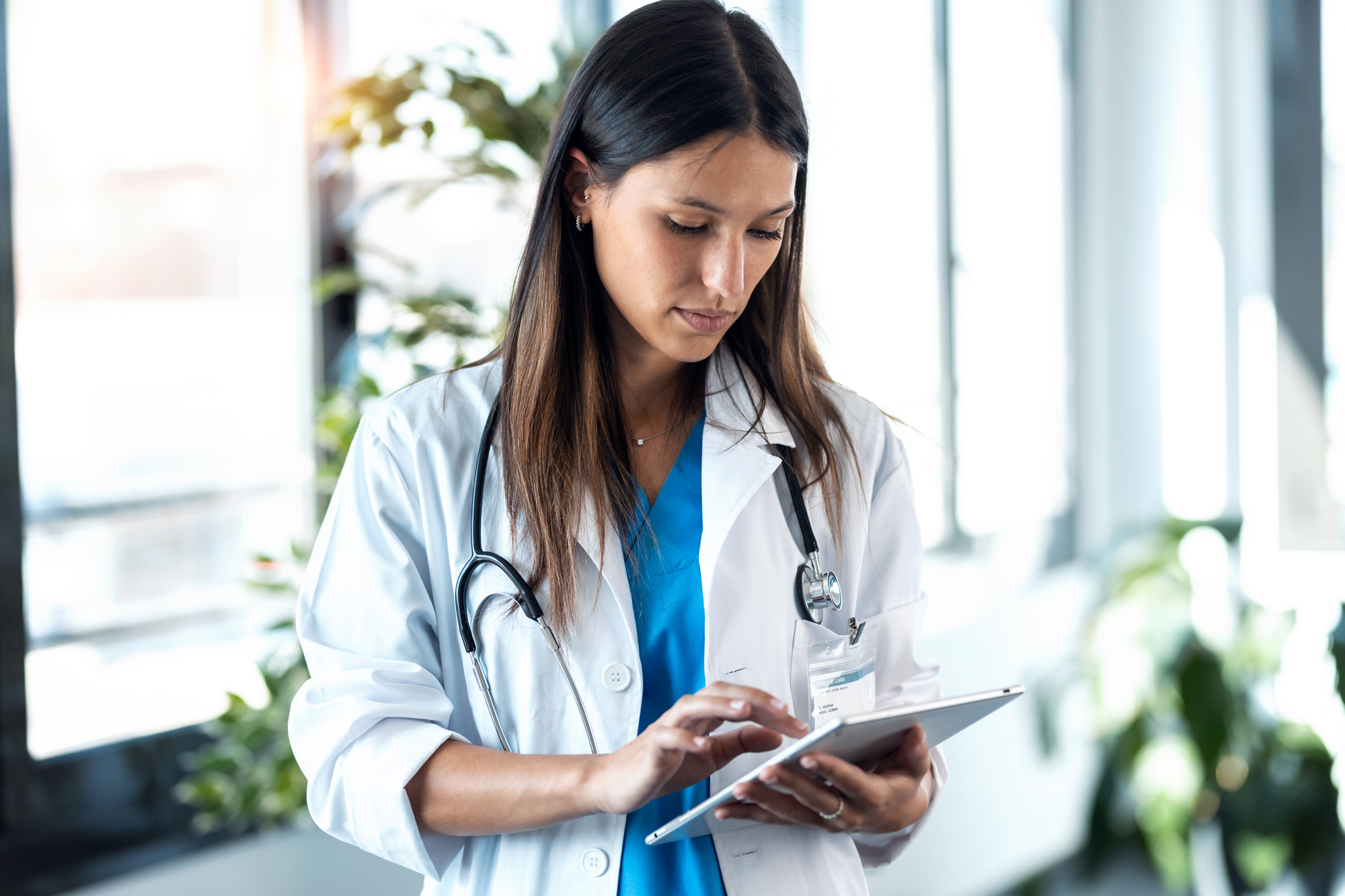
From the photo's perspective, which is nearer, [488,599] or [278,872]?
[488,599]

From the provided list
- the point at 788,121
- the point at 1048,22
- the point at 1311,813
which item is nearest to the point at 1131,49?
the point at 1048,22

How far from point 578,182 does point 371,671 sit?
48 centimetres

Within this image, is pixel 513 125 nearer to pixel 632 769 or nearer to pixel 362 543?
pixel 362 543

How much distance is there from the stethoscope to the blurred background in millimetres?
255

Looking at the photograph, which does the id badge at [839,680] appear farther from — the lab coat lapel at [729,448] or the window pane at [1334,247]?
the window pane at [1334,247]

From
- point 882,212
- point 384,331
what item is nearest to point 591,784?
point 384,331

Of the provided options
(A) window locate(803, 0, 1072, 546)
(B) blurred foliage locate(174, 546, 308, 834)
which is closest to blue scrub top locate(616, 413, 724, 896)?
(B) blurred foliage locate(174, 546, 308, 834)

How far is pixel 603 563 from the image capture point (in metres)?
1.01

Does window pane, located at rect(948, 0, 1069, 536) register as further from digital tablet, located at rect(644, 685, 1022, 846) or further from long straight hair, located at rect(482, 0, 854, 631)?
digital tablet, located at rect(644, 685, 1022, 846)

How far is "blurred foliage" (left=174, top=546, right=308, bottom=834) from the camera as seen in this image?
1521 millimetres

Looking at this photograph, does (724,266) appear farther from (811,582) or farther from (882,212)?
(882,212)

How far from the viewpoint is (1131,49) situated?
3.38 m

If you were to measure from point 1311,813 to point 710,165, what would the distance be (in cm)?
243

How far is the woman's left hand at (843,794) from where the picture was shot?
842mm
